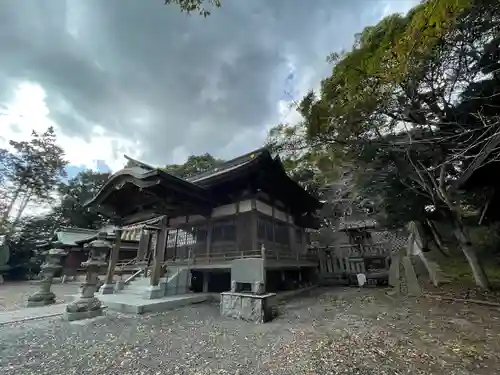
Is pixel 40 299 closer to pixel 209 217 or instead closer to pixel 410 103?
pixel 209 217

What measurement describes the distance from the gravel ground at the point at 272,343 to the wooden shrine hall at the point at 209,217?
2.98 meters

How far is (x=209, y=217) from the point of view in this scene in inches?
448

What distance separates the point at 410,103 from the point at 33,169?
36435mm

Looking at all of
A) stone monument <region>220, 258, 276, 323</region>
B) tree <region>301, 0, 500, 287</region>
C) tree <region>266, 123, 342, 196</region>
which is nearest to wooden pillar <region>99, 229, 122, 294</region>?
stone monument <region>220, 258, 276, 323</region>

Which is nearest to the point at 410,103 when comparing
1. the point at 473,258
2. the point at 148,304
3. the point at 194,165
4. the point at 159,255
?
the point at 473,258

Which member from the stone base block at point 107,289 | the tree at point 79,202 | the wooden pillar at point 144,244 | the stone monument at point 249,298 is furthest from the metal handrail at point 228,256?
the tree at point 79,202

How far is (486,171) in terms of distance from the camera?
8.15 metres

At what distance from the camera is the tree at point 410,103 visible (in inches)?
201

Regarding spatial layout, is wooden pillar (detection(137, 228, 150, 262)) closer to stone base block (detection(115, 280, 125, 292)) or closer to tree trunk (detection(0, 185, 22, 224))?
stone base block (detection(115, 280, 125, 292))

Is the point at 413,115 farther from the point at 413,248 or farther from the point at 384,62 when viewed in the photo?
the point at 413,248

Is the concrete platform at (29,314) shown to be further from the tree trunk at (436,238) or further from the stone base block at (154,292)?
the tree trunk at (436,238)

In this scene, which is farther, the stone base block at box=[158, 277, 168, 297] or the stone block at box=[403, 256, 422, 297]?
the stone base block at box=[158, 277, 168, 297]

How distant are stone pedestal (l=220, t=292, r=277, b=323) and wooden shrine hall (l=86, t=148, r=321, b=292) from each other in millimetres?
1959

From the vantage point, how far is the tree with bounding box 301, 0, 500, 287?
5.10 meters
